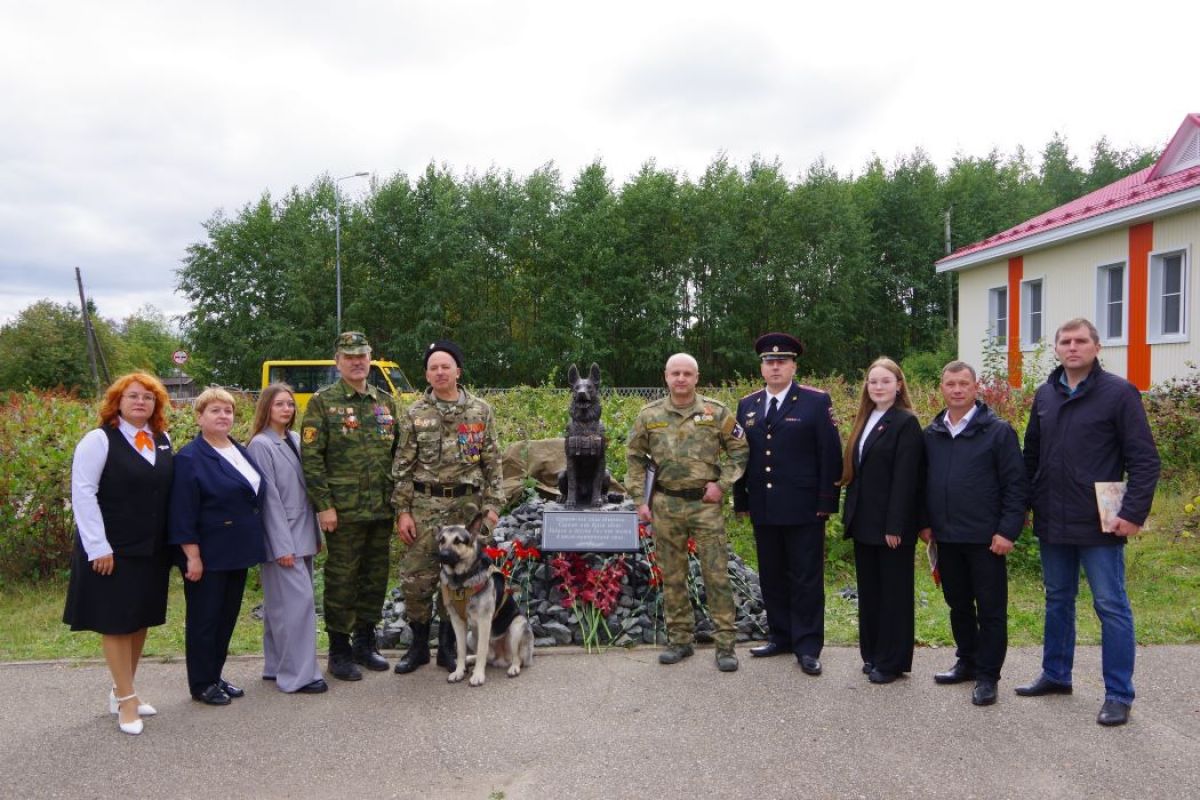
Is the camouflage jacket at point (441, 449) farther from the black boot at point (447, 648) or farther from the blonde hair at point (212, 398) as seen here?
the blonde hair at point (212, 398)

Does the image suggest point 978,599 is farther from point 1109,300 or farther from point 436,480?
point 1109,300

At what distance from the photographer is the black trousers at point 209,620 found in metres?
4.48

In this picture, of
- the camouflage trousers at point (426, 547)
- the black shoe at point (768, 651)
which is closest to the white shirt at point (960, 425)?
the black shoe at point (768, 651)

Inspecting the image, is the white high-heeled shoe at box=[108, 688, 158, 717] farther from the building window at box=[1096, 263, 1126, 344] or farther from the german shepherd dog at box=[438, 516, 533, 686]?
the building window at box=[1096, 263, 1126, 344]

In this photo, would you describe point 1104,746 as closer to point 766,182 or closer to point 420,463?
point 420,463

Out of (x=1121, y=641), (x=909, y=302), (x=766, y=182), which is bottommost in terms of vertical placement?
(x=1121, y=641)

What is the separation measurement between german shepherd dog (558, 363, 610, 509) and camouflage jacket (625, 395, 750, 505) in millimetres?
1326

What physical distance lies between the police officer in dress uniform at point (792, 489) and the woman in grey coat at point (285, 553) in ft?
8.96

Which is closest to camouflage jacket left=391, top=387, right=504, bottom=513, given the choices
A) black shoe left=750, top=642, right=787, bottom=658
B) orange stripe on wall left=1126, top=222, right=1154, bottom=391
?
black shoe left=750, top=642, right=787, bottom=658

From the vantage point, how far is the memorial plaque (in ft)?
19.5

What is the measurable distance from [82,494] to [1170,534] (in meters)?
9.12

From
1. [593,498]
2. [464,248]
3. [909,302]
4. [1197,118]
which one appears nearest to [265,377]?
[464,248]

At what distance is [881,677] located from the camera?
4793mm

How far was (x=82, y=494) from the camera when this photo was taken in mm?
4012
